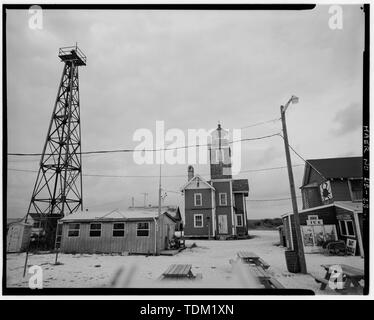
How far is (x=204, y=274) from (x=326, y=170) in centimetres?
1212

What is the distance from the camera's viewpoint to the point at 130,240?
1283cm

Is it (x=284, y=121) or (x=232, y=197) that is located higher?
(x=284, y=121)

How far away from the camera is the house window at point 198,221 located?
20.7 meters

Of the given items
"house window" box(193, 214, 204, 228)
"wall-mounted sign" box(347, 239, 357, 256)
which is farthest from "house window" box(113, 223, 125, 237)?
"wall-mounted sign" box(347, 239, 357, 256)

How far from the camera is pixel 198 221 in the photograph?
20.8m

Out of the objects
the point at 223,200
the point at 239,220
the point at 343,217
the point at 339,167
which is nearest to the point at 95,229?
the point at 223,200

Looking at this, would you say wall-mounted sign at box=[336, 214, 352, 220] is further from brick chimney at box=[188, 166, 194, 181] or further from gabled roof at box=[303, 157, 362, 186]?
brick chimney at box=[188, 166, 194, 181]

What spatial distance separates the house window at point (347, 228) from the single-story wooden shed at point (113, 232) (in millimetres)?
9562

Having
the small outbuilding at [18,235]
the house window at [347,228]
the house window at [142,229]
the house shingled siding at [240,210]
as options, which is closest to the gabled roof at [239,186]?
the house shingled siding at [240,210]

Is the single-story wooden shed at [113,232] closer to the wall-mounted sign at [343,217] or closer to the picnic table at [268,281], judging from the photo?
the picnic table at [268,281]

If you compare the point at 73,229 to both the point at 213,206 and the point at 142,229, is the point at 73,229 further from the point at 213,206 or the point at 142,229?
the point at 213,206

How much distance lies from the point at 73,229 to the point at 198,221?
10.6m

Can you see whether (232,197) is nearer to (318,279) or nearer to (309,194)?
(309,194)
